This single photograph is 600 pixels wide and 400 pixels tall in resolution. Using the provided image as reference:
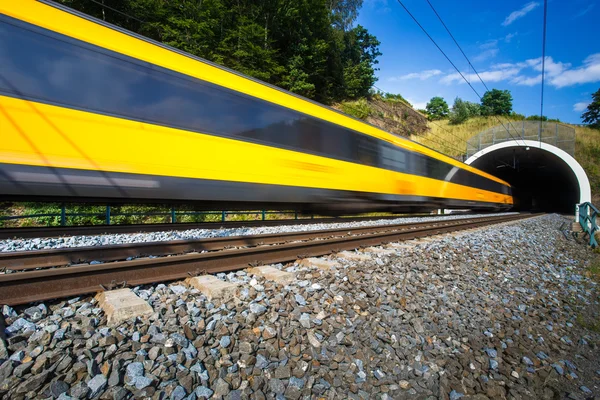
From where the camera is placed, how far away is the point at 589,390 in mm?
2236

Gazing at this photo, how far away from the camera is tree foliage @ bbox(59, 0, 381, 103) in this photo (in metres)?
18.8

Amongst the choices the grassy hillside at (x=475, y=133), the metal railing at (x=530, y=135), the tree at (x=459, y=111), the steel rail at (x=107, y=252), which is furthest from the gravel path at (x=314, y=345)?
the tree at (x=459, y=111)

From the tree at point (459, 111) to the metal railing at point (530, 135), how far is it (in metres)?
26.6

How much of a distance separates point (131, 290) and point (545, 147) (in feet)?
91.1

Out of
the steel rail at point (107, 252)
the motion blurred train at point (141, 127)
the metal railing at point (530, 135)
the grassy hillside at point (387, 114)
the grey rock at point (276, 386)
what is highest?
the grassy hillside at point (387, 114)

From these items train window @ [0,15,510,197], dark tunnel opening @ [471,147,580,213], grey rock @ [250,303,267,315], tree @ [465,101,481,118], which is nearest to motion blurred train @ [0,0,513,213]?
train window @ [0,15,510,197]

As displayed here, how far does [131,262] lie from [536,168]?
3722 cm

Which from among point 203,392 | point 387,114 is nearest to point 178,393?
point 203,392

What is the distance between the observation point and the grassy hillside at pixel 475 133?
2570 cm

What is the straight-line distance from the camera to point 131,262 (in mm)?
3043

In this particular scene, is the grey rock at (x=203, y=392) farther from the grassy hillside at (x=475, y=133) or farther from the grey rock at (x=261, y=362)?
the grassy hillside at (x=475, y=133)

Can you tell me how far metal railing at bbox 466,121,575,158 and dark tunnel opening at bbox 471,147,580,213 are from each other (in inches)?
31.8

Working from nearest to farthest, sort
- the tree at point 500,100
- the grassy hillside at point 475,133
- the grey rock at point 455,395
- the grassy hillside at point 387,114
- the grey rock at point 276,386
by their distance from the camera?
the grey rock at point 276,386 < the grey rock at point 455,395 < the grassy hillside at point 475,133 < the grassy hillside at point 387,114 < the tree at point 500,100

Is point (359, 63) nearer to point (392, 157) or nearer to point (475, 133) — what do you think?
point (475, 133)
